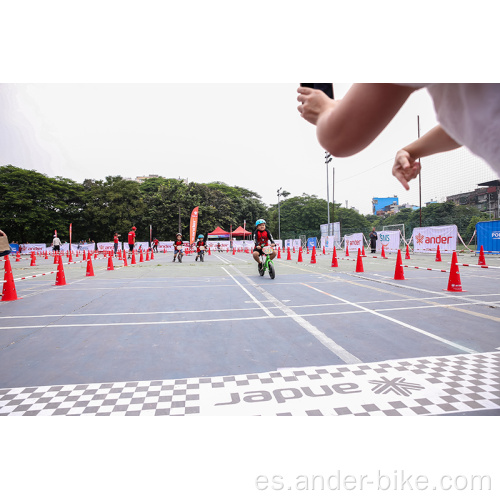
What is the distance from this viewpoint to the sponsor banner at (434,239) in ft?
66.7

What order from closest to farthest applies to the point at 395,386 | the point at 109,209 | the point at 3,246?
1. the point at 395,386
2. the point at 3,246
3. the point at 109,209

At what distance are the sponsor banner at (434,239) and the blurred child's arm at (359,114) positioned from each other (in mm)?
21780

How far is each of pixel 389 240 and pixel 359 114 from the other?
26.5 metres

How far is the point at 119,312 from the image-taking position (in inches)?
229

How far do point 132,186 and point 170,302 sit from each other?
143 feet

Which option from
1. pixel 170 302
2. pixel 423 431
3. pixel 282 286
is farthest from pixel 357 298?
pixel 423 431

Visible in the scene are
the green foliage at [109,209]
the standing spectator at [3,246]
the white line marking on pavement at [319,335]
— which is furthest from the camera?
the green foliage at [109,209]

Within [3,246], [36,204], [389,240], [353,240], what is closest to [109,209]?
[36,204]

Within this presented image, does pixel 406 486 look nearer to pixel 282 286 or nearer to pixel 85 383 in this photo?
pixel 85 383

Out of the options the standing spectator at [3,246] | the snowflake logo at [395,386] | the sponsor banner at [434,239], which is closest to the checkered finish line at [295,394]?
the snowflake logo at [395,386]

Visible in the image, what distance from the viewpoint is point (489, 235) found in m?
19.7

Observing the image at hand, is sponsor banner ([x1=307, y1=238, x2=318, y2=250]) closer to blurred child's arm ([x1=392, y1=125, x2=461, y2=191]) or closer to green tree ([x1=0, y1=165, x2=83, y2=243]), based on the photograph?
green tree ([x1=0, y1=165, x2=83, y2=243])

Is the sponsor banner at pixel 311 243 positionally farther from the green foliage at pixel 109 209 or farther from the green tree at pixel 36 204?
the green tree at pixel 36 204

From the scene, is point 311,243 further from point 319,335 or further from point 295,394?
point 295,394
